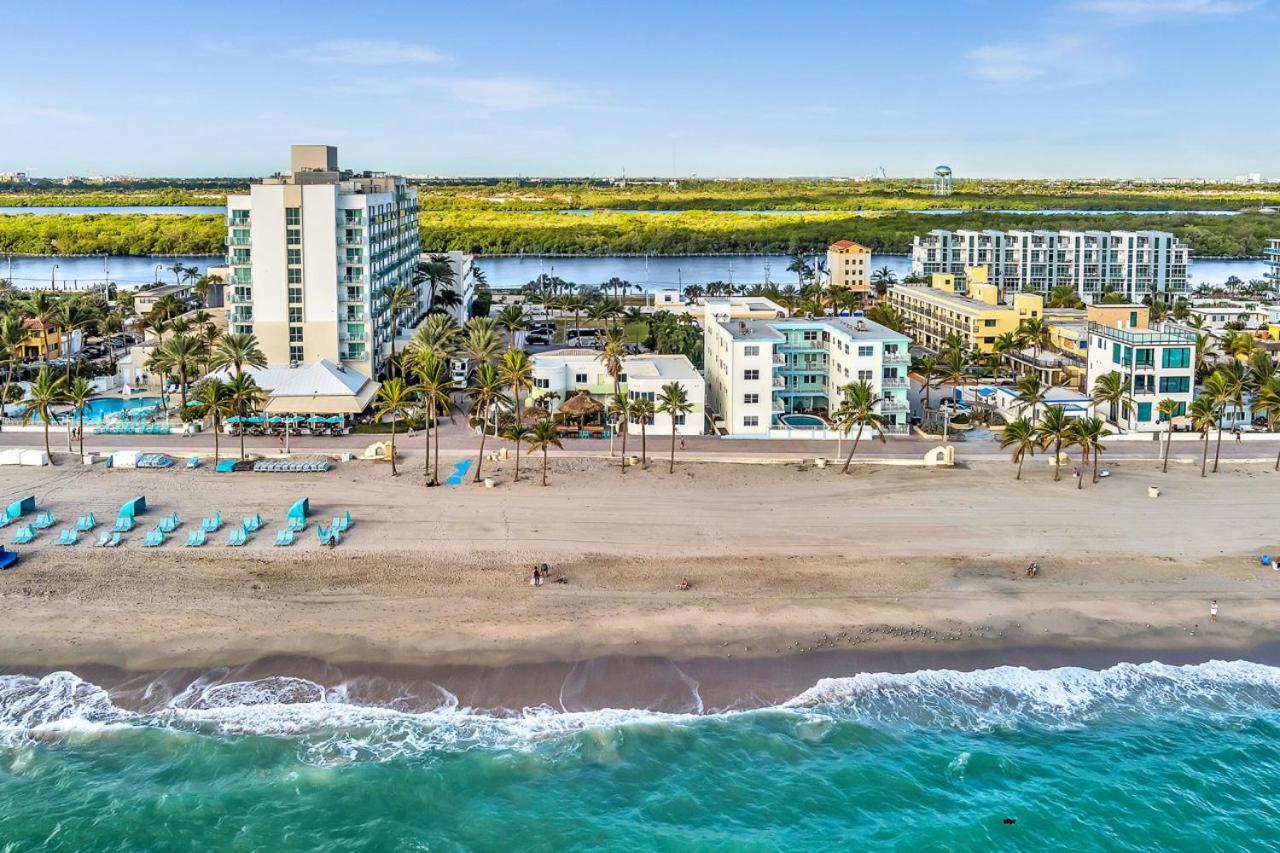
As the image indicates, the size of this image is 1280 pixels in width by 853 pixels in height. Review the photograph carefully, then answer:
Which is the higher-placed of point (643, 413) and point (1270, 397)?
point (1270, 397)

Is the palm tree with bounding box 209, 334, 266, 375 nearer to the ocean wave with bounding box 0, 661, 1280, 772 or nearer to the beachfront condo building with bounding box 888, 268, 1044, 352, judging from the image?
the ocean wave with bounding box 0, 661, 1280, 772

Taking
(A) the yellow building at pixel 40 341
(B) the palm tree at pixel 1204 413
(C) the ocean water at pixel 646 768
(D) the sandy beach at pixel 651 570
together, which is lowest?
(C) the ocean water at pixel 646 768

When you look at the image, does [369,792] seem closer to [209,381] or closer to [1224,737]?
[1224,737]

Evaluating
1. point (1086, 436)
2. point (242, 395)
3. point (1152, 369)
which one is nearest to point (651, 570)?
point (1086, 436)

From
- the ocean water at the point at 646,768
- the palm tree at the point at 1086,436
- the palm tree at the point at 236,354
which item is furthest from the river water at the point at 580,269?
the ocean water at the point at 646,768

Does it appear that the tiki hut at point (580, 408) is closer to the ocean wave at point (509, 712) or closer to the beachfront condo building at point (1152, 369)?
the beachfront condo building at point (1152, 369)

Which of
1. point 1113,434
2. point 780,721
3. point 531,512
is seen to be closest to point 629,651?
point 780,721

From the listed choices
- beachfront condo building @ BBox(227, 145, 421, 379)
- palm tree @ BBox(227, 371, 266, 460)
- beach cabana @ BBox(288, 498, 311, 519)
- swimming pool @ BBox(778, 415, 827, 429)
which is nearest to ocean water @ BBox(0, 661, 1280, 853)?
beach cabana @ BBox(288, 498, 311, 519)

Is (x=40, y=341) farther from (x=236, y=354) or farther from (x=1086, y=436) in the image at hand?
(x=1086, y=436)
